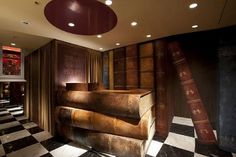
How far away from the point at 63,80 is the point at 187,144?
9.39ft

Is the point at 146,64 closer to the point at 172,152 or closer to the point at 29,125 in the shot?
the point at 172,152

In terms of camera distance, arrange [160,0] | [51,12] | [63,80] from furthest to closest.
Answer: [63,80]
[51,12]
[160,0]

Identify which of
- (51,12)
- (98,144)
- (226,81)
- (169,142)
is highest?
(51,12)

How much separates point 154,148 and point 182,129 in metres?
1.11

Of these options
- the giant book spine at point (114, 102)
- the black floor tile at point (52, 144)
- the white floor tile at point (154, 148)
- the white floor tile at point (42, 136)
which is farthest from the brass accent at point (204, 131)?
the white floor tile at point (42, 136)

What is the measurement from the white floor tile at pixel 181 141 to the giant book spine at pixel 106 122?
0.81 meters

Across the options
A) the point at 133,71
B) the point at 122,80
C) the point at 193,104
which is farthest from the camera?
the point at 122,80

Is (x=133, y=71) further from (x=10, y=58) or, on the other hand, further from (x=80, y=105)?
(x=10, y=58)

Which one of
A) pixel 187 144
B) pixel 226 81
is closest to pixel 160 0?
pixel 226 81

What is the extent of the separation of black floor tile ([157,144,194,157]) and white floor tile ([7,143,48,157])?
1.94 metres

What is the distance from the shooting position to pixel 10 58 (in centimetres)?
531

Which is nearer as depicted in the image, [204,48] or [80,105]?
[80,105]

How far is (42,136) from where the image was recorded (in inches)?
102

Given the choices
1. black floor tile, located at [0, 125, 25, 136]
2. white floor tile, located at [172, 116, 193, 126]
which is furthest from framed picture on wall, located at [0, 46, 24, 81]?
white floor tile, located at [172, 116, 193, 126]
